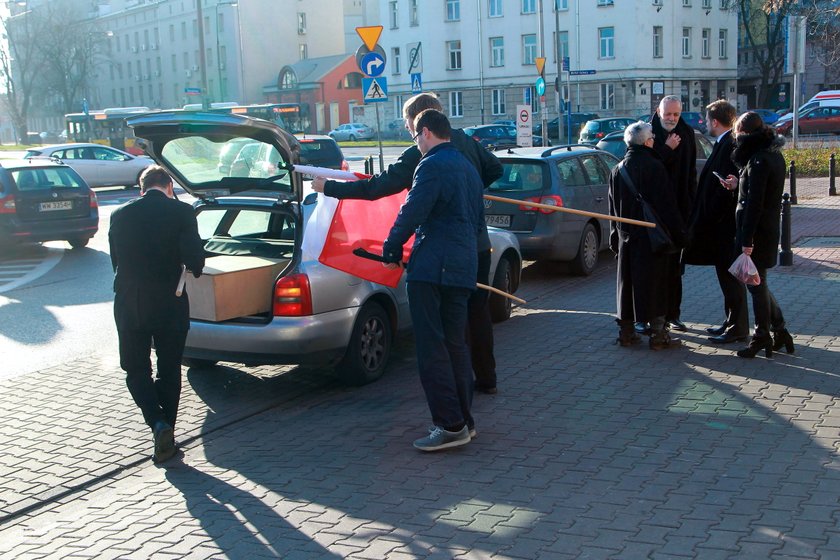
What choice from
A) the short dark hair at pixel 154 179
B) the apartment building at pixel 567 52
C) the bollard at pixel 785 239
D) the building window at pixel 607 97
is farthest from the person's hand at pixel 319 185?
the building window at pixel 607 97

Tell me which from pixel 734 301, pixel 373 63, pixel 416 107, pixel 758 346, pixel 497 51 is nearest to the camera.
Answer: pixel 416 107

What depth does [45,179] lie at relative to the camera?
15.7 m

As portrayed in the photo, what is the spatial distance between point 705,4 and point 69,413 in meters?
63.9

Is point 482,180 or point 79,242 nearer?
point 482,180

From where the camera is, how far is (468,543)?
14.3 ft

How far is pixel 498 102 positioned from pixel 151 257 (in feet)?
202

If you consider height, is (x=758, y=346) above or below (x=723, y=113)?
below

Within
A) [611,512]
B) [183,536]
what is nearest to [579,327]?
[611,512]

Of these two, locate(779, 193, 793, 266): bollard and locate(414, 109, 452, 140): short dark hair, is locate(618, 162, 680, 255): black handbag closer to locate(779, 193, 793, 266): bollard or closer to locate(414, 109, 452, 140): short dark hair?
locate(414, 109, 452, 140): short dark hair

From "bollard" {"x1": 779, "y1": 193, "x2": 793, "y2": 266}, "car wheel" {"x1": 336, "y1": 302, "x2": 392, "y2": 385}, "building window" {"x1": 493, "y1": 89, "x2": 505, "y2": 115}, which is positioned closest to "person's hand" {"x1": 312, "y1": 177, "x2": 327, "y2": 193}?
"car wheel" {"x1": 336, "y1": 302, "x2": 392, "y2": 385}

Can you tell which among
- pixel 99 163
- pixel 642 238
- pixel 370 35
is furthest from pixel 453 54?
pixel 642 238

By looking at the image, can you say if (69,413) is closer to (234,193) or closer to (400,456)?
(234,193)

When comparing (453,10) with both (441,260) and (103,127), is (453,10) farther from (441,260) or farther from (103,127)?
(441,260)

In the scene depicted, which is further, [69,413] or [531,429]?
[69,413]
